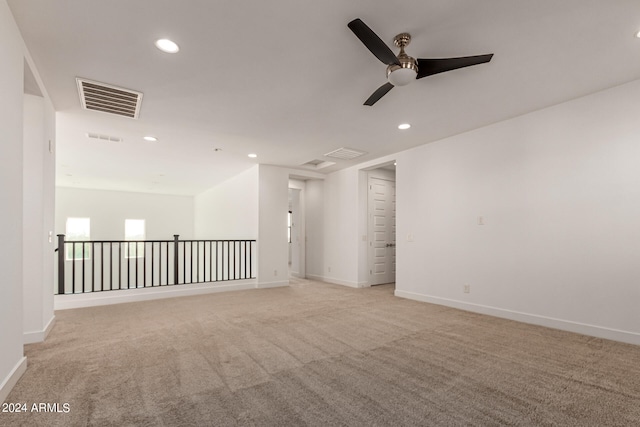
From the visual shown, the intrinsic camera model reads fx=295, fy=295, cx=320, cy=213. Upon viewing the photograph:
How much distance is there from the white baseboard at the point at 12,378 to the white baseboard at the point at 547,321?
5.09 metres

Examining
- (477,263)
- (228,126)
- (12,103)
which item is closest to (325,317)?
(477,263)

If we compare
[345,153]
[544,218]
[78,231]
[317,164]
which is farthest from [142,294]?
[78,231]

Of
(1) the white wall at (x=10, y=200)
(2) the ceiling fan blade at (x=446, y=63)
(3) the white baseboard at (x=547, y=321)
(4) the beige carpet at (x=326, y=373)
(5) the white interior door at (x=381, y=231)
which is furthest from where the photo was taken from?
(5) the white interior door at (x=381, y=231)

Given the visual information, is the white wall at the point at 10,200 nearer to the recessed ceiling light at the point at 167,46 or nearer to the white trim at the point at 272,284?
the recessed ceiling light at the point at 167,46

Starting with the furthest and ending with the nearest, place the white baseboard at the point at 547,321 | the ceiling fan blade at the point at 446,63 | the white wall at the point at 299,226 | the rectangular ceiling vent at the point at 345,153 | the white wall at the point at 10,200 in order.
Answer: the white wall at the point at 299,226 → the rectangular ceiling vent at the point at 345,153 → the white baseboard at the point at 547,321 → the ceiling fan blade at the point at 446,63 → the white wall at the point at 10,200

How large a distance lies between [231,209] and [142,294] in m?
3.47

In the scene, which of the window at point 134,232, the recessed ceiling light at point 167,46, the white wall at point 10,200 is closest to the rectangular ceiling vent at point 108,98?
the white wall at point 10,200

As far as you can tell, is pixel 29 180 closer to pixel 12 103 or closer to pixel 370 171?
pixel 12 103

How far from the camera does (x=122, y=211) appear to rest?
1085 centimetres

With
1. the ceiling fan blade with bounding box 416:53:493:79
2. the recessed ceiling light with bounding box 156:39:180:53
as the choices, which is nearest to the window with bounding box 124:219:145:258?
the recessed ceiling light with bounding box 156:39:180:53

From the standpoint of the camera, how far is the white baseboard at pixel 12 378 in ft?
6.60

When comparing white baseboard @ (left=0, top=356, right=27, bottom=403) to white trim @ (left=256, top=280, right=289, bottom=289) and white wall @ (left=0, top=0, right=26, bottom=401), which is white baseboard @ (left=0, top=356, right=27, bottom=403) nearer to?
white wall @ (left=0, top=0, right=26, bottom=401)

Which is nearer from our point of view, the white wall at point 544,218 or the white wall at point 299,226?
the white wall at point 544,218

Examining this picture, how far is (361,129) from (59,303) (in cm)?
554
